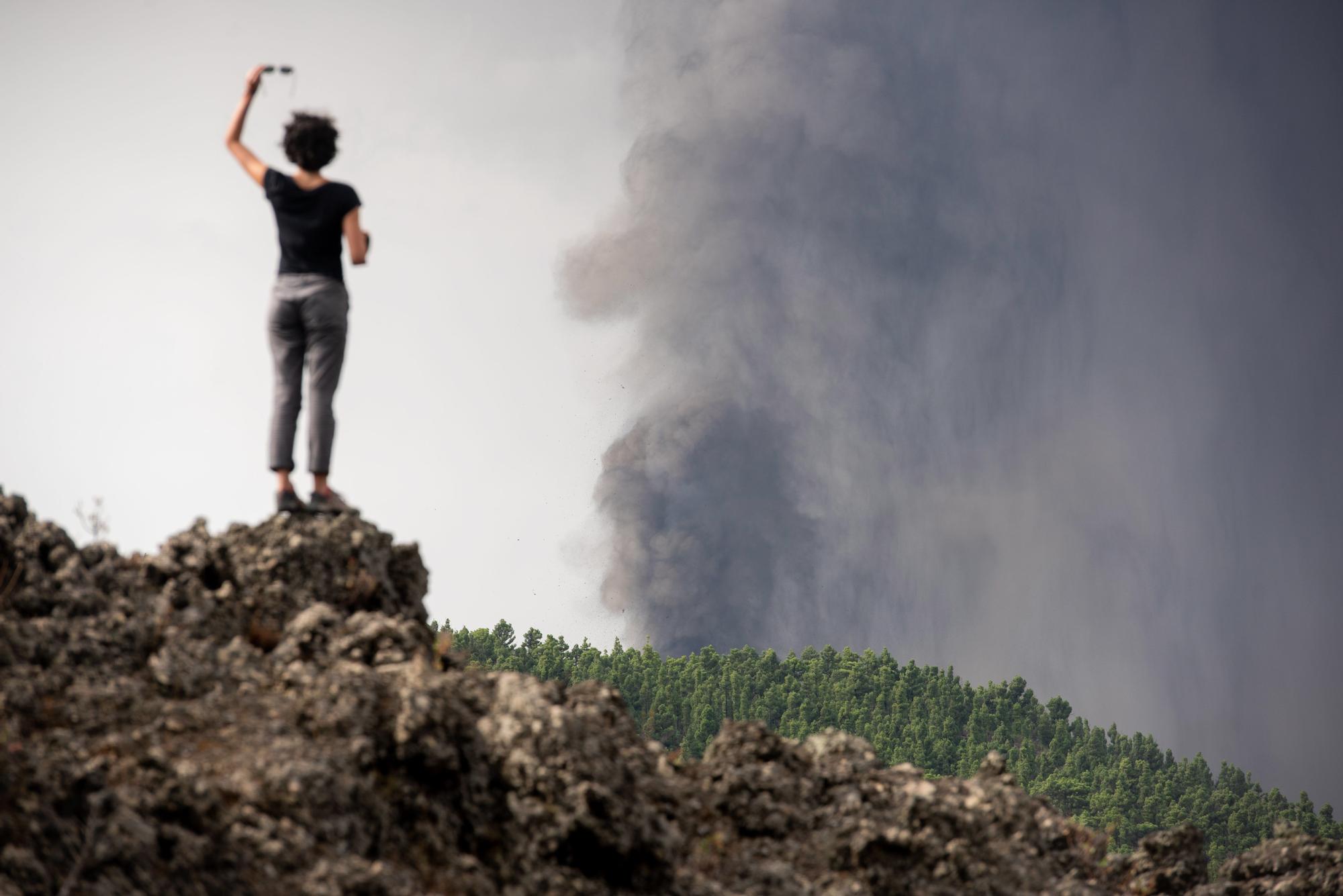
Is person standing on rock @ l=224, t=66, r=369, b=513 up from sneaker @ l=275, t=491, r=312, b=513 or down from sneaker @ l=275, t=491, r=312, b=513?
up

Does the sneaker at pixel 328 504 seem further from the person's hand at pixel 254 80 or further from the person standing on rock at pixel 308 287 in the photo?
the person's hand at pixel 254 80

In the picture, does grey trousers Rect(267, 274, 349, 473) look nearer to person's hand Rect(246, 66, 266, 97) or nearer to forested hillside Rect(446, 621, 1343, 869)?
person's hand Rect(246, 66, 266, 97)

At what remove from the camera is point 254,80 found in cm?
1116

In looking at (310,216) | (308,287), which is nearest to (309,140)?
(310,216)

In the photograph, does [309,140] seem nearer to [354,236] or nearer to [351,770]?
[354,236]

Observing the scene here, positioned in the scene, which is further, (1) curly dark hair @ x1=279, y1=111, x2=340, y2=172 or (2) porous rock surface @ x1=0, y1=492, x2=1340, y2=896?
(1) curly dark hair @ x1=279, y1=111, x2=340, y2=172

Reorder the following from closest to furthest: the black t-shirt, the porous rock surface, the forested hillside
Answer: the porous rock surface, the black t-shirt, the forested hillside

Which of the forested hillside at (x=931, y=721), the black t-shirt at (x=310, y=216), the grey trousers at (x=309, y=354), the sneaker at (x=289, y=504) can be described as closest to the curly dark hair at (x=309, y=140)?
the black t-shirt at (x=310, y=216)

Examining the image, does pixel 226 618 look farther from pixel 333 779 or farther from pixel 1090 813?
pixel 1090 813

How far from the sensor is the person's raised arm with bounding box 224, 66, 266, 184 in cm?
1108

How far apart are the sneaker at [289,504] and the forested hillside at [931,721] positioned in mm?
99260

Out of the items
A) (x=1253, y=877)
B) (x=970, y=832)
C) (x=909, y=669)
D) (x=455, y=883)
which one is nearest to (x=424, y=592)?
(x=455, y=883)

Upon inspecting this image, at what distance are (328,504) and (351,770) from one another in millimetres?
3238

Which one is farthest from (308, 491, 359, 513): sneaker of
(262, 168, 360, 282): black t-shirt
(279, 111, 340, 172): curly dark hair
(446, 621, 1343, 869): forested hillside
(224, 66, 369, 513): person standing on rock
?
(446, 621, 1343, 869): forested hillside
